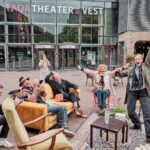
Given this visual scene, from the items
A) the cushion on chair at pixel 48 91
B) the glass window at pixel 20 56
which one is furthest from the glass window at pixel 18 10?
the cushion on chair at pixel 48 91

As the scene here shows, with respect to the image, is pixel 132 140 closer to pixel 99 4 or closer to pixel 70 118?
pixel 70 118

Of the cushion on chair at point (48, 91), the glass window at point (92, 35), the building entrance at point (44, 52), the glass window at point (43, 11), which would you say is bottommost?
the cushion on chair at point (48, 91)

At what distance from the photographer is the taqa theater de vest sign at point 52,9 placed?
23.6 metres

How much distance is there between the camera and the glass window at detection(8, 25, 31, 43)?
2359 cm

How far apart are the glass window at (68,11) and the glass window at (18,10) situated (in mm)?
2897

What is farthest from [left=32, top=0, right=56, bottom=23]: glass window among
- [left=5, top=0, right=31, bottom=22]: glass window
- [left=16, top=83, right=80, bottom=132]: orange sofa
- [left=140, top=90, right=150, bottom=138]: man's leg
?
[left=140, top=90, right=150, bottom=138]: man's leg

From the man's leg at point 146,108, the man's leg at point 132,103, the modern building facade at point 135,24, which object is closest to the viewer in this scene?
the man's leg at point 146,108

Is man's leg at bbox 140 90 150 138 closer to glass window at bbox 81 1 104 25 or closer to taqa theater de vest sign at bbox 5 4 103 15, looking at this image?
taqa theater de vest sign at bbox 5 4 103 15

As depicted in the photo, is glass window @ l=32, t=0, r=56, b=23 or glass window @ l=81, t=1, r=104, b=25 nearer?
glass window @ l=32, t=0, r=56, b=23

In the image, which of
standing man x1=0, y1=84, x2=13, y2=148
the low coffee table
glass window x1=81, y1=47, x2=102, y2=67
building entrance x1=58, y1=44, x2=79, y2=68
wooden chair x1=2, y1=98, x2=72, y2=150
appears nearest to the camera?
wooden chair x1=2, y1=98, x2=72, y2=150

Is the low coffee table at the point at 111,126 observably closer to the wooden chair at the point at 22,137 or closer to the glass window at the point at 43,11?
the wooden chair at the point at 22,137

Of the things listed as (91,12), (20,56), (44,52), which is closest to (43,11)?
(44,52)

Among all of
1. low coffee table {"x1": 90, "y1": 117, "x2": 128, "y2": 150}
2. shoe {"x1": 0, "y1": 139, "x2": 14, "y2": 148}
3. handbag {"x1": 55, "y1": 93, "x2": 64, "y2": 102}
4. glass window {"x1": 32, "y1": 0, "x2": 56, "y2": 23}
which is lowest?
shoe {"x1": 0, "y1": 139, "x2": 14, "y2": 148}

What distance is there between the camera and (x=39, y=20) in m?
24.0
